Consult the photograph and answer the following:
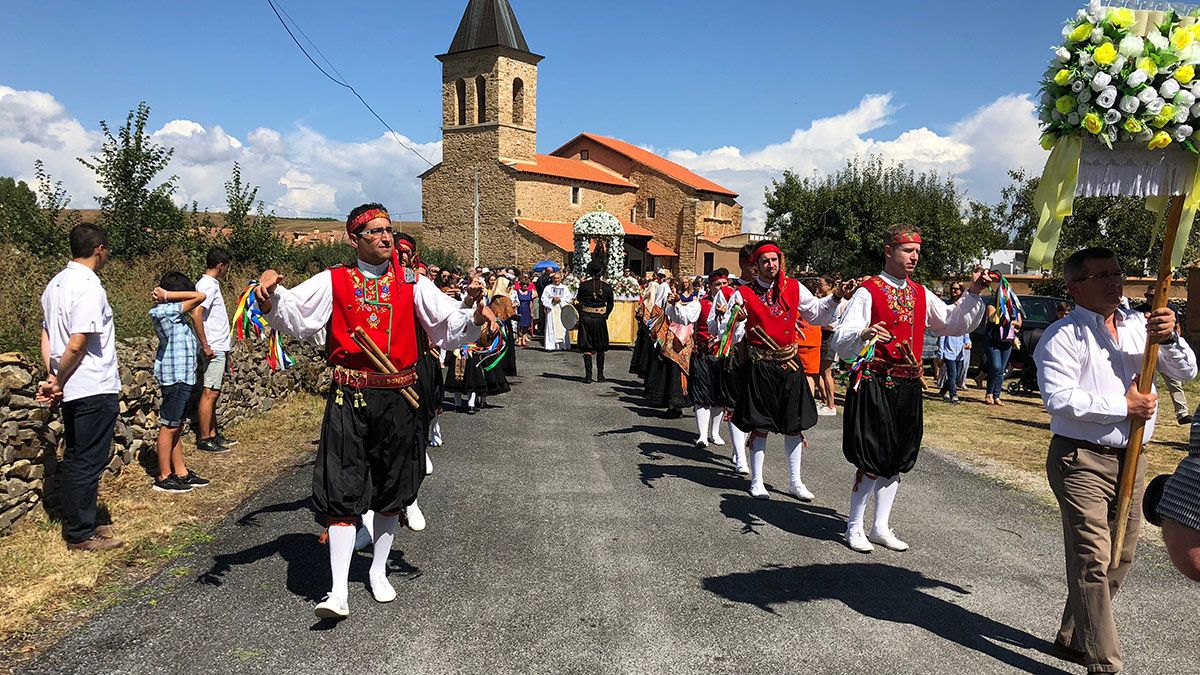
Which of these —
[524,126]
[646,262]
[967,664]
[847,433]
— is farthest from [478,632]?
[646,262]

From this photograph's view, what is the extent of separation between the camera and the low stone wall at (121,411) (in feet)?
16.0

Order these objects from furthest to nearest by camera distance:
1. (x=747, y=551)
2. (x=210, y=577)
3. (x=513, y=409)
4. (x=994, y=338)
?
(x=994, y=338), (x=513, y=409), (x=747, y=551), (x=210, y=577)

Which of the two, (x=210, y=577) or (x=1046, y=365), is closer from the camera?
(x=1046, y=365)

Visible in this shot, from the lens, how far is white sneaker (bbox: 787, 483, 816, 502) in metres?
6.41

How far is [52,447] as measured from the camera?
5262 mm

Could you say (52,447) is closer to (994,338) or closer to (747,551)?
(747,551)

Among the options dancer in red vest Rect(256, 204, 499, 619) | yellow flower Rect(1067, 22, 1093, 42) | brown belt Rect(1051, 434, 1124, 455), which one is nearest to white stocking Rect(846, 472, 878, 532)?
brown belt Rect(1051, 434, 1124, 455)

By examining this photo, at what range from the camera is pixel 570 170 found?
51.8 m

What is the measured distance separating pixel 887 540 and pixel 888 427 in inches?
33.8

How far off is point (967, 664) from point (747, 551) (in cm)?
168

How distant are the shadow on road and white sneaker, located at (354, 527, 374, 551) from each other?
2.31 meters

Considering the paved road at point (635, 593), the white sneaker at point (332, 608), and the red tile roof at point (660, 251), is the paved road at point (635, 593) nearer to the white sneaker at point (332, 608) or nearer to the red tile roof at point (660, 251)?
the white sneaker at point (332, 608)

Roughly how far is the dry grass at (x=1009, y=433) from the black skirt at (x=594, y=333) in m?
5.40

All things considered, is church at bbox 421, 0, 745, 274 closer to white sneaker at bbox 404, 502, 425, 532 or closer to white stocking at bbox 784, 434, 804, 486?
white stocking at bbox 784, 434, 804, 486
